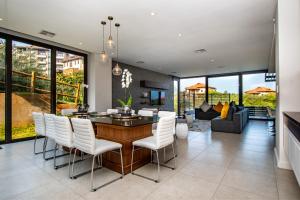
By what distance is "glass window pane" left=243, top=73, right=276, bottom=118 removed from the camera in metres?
9.41

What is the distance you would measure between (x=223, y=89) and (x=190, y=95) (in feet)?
7.29

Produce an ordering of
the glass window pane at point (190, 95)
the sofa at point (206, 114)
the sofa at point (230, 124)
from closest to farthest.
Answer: the sofa at point (230, 124), the sofa at point (206, 114), the glass window pane at point (190, 95)

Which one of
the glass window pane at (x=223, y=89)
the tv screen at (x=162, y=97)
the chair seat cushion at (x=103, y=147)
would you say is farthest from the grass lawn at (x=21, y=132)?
the glass window pane at (x=223, y=89)

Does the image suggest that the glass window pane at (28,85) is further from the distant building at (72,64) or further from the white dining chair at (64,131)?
the white dining chair at (64,131)

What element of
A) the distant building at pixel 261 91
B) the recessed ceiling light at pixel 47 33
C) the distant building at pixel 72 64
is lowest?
the distant building at pixel 261 91

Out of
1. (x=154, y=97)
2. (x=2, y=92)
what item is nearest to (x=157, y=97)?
(x=154, y=97)

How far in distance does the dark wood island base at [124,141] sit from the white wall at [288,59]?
228 cm

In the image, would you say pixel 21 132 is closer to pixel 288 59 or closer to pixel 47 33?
pixel 47 33

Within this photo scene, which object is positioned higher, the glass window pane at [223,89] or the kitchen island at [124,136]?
the glass window pane at [223,89]

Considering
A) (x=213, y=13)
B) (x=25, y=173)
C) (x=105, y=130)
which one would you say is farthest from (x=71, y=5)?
(x=25, y=173)

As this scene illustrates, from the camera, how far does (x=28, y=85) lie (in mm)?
4820

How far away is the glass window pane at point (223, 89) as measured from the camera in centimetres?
1013

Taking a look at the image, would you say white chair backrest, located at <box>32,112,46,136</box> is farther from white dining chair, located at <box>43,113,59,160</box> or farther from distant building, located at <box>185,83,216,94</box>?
distant building, located at <box>185,83,216,94</box>

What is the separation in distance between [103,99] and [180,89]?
7209 millimetres
